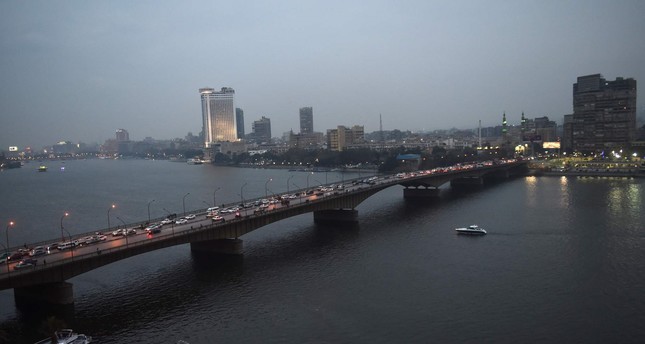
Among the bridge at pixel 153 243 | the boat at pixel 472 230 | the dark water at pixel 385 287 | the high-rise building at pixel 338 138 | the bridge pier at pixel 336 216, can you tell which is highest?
the high-rise building at pixel 338 138

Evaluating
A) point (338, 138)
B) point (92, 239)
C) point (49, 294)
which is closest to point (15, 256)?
point (49, 294)

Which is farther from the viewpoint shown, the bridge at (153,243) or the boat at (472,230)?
the boat at (472,230)

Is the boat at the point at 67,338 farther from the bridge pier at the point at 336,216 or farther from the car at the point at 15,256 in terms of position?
the bridge pier at the point at 336,216

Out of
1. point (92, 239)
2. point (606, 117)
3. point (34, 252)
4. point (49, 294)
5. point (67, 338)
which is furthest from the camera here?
point (606, 117)

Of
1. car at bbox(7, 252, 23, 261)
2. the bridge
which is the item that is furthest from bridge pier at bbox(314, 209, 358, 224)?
car at bbox(7, 252, 23, 261)

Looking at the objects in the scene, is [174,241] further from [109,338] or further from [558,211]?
[558,211]

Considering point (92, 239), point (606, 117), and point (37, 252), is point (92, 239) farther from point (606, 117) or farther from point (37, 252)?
point (606, 117)

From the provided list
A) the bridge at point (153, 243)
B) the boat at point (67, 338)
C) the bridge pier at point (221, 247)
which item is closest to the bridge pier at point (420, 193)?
the bridge at point (153, 243)
